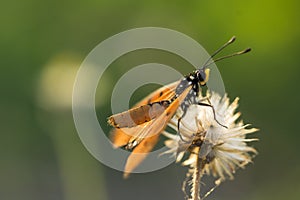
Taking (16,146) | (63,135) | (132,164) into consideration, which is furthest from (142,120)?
(16,146)

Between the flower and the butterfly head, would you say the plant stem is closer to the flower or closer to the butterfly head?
the flower

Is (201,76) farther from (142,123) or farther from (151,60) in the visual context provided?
(151,60)

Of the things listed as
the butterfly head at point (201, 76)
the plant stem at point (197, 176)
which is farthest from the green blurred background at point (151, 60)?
the plant stem at point (197, 176)

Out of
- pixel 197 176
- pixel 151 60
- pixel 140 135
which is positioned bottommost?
pixel 197 176

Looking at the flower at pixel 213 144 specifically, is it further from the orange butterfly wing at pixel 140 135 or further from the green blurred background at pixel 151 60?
the green blurred background at pixel 151 60

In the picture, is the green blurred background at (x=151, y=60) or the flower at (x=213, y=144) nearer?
the flower at (x=213, y=144)

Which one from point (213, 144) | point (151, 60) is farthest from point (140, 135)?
point (151, 60)

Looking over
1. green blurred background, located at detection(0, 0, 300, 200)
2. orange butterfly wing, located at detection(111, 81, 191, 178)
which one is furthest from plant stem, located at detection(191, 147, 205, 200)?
green blurred background, located at detection(0, 0, 300, 200)

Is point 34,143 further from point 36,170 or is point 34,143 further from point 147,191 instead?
point 147,191
